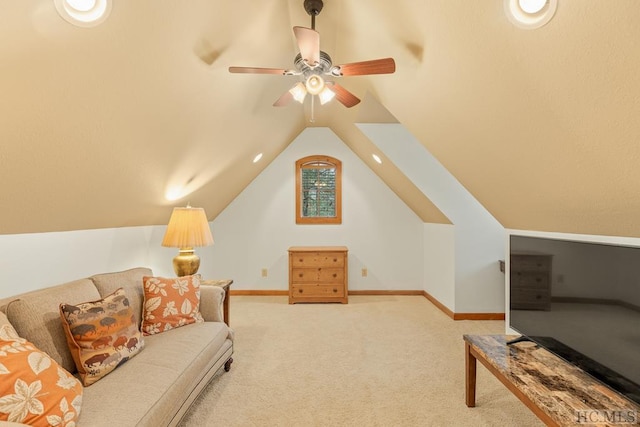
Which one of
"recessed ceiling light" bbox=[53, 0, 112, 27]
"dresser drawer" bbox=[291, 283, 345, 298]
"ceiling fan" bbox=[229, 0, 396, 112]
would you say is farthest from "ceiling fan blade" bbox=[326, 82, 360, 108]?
"dresser drawer" bbox=[291, 283, 345, 298]

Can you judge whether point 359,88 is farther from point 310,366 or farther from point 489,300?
point 489,300

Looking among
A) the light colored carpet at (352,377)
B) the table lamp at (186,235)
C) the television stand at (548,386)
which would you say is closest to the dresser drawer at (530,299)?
the television stand at (548,386)

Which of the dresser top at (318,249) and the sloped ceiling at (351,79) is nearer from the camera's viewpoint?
the sloped ceiling at (351,79)

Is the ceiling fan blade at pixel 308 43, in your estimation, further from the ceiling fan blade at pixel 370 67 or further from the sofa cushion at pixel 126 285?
the sofa cushion at pixel 126 285

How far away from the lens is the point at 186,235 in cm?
290

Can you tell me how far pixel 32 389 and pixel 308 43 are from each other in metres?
2.02

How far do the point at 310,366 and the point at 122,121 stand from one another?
228 cm

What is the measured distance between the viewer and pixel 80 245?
2479 mm

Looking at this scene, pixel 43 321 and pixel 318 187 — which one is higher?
pixel 318 187

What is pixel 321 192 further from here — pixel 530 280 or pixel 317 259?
pixel 530 280

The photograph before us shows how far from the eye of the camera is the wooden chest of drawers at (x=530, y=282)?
6.23ft

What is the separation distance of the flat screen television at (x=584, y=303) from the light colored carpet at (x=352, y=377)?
0.64 m

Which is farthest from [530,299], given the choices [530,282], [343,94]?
[343,94]

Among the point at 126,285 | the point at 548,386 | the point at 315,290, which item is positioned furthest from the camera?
the point at 315,290
